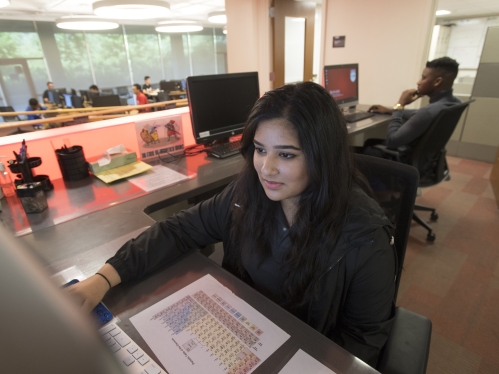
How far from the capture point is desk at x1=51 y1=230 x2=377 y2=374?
2.15ft

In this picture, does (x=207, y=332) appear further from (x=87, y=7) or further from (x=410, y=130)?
(x=87, y=7)

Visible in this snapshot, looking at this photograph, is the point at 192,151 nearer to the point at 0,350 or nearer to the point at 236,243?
the point at 236,243

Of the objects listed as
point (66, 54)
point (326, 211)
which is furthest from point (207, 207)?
point (66, 54)

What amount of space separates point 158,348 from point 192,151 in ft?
4.71

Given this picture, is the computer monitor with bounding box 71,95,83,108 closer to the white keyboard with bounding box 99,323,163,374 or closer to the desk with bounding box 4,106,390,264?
the desk with bounding box 4,106,390,264

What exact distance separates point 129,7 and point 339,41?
257 cm

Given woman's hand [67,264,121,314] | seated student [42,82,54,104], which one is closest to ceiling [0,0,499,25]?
seated student [42,82,54,104]

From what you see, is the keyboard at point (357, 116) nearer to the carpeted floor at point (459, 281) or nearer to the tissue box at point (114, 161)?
the carpeted floor at point (459, 281)

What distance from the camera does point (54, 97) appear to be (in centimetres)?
666

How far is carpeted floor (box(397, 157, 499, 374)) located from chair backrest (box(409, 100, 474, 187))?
1.60 ft

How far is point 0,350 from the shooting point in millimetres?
154

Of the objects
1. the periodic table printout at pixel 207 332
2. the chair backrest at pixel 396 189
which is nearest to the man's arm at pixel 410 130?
the chair backrest at pixel 396 189

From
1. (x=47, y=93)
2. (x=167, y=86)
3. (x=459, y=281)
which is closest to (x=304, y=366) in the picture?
(x=459, y=281)

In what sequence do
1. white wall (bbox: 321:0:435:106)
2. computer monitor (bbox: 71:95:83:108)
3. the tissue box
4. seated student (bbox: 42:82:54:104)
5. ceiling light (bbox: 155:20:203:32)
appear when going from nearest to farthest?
the tissue box < white wall (bbox: 321:0:435:106) < ceiling light (bbox: 155:20:203:32) < computer monitor (bbox: 71:95:83:108) < seated student (bbox: 42:82:54:104)
